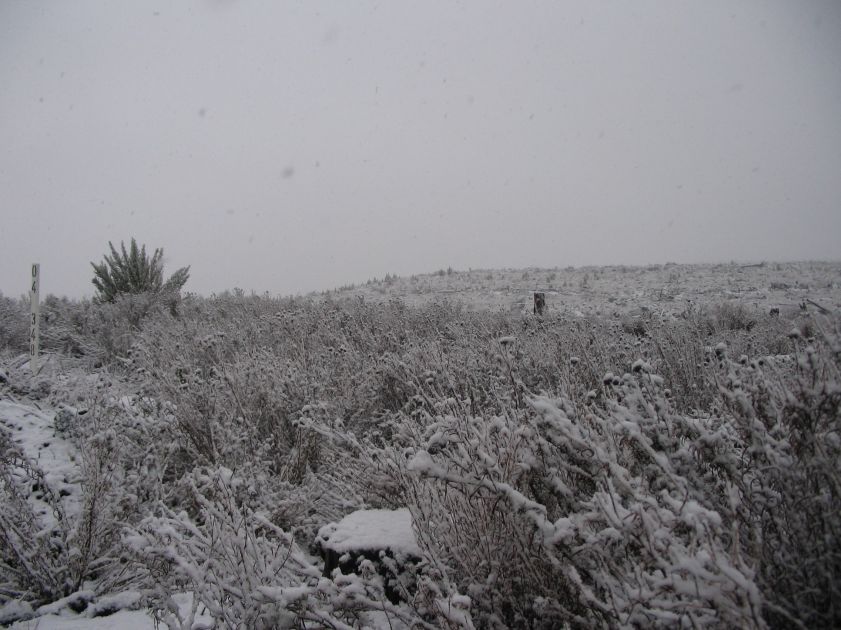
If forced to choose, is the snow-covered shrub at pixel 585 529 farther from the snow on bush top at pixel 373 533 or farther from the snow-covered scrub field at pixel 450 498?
the snow on bush top at pixel 373 533

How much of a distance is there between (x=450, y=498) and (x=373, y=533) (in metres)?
0.51

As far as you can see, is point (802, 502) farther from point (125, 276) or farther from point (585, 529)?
point (125, 276)

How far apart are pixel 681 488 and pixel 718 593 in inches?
10.1

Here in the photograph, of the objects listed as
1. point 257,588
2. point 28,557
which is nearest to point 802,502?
point 257,588

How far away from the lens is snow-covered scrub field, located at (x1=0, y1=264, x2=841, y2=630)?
1.05 m

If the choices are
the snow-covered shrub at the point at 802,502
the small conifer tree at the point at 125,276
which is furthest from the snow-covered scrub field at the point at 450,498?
the small conifer tree at the point at 125,276

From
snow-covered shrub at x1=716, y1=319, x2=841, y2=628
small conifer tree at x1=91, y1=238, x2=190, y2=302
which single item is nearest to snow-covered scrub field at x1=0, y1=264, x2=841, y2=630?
snow-covered shrub at x1=716, y1=319, x2=841, y2=628

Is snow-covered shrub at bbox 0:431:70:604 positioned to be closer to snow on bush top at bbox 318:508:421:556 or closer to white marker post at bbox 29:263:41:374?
snow on bush top at bbox 318:508:421:556

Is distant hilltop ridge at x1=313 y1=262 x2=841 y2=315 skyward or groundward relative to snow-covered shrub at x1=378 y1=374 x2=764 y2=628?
skyward

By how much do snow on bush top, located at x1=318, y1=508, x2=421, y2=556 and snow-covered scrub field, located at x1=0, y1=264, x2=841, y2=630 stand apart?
13 millimetres

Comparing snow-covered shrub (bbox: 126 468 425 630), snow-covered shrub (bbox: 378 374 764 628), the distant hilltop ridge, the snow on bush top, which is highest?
the distant hilltop ridge

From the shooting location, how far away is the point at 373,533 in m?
1.96

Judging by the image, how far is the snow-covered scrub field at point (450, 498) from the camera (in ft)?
3.45

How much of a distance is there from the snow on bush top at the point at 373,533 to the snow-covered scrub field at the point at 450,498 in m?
0.01
